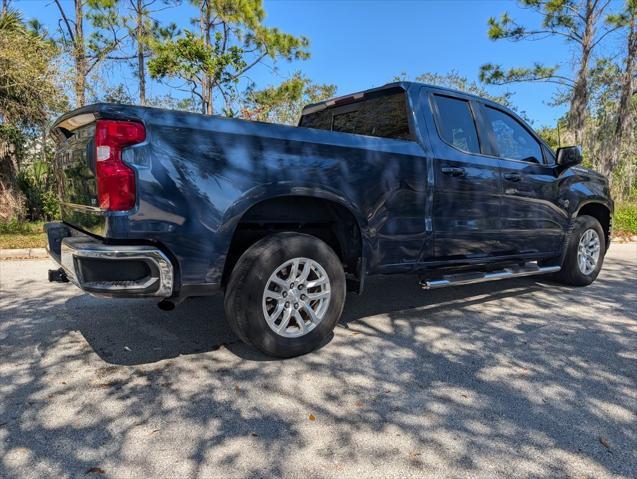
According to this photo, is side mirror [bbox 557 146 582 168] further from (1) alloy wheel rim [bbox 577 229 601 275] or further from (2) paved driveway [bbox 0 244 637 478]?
(2) paved driveway [bbox 0 244 637 478]

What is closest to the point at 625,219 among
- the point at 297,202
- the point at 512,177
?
the point at 512,177

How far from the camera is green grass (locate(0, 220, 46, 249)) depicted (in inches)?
308

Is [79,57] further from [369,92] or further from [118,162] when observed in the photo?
[118,162]

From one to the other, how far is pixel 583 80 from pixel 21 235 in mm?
15239

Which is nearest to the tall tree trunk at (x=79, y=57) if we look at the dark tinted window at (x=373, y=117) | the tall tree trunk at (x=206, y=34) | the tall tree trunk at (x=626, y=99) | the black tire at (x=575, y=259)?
the tall tree trunk at (x=206, y=34)

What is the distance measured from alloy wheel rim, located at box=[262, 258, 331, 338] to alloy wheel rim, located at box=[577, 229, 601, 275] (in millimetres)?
3717

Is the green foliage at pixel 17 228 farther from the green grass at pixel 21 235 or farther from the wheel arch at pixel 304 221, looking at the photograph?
the wheel arch at pixel 304 221

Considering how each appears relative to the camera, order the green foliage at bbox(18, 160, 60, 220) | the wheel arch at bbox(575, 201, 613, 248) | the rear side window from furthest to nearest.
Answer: the green foliage at bbox(18, 160, 60, 220) → the wheel arch at bbox(575, 201, 613, 248) → the rear side window

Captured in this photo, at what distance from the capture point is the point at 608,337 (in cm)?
361

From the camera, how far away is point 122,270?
2512mm

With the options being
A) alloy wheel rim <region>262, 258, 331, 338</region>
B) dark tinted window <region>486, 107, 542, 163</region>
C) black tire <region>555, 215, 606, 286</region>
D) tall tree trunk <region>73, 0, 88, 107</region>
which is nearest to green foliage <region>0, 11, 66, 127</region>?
tall tree trunk <region>73, 0, 88, 107</region>

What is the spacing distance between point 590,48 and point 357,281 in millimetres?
14107

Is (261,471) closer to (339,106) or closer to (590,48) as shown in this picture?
(339,106)

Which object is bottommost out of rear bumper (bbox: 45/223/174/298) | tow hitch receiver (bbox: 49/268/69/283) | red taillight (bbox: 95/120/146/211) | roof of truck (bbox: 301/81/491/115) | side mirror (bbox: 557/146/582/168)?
tow hitch receiver (bbox: 49/268/69/283)
